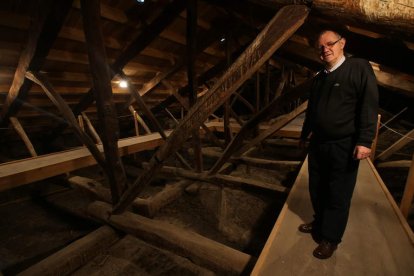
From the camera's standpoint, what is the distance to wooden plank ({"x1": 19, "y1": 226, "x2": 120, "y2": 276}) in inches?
87.1

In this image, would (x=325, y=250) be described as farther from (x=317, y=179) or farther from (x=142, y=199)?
(x=142, y=199)

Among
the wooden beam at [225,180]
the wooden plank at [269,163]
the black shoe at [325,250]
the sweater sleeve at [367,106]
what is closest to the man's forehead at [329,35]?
the sweater sleeve at [367,106]

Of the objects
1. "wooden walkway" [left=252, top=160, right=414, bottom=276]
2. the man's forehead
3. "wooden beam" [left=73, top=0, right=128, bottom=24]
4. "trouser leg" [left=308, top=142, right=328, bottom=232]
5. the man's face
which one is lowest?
"wooden walkway" [left=252, top=160, right=414, bottom=276]

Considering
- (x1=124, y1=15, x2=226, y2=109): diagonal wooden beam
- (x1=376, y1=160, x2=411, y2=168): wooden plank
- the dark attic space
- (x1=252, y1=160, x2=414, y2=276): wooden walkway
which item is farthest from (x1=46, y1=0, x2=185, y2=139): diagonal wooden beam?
(x1=376, y1=160, x2=411, y2=168): wooden plank

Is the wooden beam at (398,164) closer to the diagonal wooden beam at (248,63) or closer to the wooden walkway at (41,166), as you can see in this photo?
the diagonal wooden beam at (248,63)

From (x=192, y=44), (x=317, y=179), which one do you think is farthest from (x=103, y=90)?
(x=317, y=179)

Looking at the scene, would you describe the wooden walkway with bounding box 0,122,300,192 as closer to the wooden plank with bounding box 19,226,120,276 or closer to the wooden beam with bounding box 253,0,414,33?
the wooden plank with bounding box 19,226,120,276

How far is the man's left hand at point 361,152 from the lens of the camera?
1380 mm

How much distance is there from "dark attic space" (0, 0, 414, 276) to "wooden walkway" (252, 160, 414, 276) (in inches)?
0.4

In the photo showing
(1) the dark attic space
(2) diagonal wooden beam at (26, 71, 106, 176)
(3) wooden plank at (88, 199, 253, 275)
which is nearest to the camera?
(1) the dark attic space

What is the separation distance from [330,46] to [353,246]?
5.00 ft

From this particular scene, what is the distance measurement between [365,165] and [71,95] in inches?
246

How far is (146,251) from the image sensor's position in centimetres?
297

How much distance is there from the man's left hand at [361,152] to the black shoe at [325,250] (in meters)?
0.73
